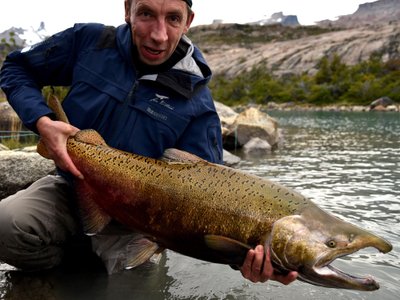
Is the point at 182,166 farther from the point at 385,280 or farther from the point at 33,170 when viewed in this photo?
the point at 33,170

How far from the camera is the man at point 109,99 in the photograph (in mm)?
3277

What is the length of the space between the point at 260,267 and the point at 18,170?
4.20 m

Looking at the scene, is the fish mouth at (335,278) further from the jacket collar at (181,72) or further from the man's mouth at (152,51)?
the man's mouth at (152,51)

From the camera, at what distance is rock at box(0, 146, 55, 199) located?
5664 mm

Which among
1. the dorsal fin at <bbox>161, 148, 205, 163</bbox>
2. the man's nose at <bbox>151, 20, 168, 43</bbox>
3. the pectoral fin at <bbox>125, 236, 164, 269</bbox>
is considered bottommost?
the pectoral fin at <bbox>125, 236, 164, 269</bbox>

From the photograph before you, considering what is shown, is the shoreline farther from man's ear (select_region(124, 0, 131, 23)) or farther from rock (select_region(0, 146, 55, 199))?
man's ear (select_region(124, 0, 131, 23))

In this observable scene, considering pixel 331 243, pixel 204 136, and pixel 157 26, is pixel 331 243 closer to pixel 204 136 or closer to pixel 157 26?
pixel 204 136

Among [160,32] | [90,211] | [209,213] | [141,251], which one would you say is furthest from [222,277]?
[160,32]

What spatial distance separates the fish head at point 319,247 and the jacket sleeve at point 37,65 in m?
2.13

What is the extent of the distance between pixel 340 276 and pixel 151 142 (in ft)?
5.70

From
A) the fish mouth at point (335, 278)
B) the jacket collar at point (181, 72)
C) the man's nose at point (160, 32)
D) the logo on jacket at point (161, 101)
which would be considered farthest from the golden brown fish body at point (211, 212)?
the man's nose at point (160, 32)

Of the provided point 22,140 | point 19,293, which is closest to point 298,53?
point 22,140

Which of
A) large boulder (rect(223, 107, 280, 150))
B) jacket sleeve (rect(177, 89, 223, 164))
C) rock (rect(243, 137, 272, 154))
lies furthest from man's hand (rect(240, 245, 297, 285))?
large boulder (rect(223, 107, 280, 150))

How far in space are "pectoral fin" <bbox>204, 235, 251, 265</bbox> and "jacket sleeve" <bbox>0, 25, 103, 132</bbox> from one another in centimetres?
180
